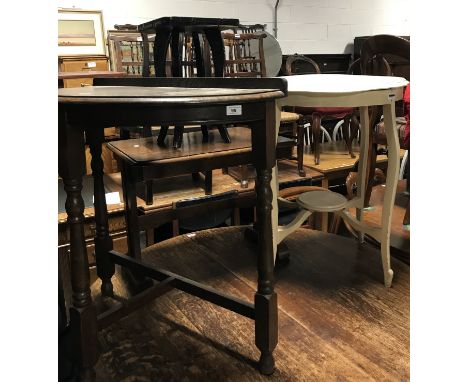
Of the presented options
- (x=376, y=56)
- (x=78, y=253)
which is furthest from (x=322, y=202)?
(x=78, y=253)

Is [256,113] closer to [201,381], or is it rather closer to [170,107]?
[170,107]

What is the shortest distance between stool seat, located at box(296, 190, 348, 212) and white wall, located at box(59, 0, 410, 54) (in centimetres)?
285

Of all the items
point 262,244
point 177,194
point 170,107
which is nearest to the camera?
point 170,107

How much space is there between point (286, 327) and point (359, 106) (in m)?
0.64

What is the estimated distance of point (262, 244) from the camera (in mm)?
1017

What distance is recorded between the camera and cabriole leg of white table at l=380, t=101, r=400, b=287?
1.33 metres

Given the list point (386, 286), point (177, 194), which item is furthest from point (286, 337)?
point (177, 194)

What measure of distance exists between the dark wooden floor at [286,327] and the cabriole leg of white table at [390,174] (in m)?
0.08

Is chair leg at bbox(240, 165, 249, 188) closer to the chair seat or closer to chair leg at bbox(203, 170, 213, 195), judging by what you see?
chair leg at bbox(203, 170, 213, 195)

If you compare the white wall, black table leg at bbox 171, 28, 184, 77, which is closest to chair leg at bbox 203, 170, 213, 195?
black table leg at bbox 171, 28, 184, 77

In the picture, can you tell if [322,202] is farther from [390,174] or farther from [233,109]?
[233,109]

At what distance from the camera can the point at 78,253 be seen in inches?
36.7

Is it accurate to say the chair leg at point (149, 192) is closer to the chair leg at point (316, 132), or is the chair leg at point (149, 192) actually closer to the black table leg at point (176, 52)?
Answer: the black table leg at point (176, 52)
